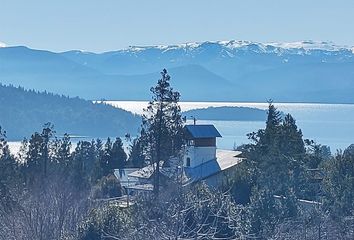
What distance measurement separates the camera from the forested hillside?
400 feet

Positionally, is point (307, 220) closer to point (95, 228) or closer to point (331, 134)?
point (95, 228)

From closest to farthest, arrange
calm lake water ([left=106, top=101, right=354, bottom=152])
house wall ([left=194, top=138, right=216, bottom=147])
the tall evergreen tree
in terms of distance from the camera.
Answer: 1. the tall evergreen tree
2. house wall ([left=194, top=138, right=216, bottom=147])
3. calm lake water ([left=106, top=101, right=354, bottom=152])

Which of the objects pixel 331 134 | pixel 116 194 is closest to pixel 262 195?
pixel 116 194

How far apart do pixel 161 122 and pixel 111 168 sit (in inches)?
515

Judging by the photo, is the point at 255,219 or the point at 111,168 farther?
the point at 111,168

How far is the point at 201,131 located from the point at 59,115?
328 ft

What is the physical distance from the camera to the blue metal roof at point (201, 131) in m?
31.8

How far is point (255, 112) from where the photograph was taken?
5571 inches

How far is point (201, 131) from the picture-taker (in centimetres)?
3222

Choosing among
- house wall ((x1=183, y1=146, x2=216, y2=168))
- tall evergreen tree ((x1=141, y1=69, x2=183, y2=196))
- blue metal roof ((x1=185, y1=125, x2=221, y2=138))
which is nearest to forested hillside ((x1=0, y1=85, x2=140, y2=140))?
blue metal roof ((x1=185, y1=125, x2=221, y2=138))

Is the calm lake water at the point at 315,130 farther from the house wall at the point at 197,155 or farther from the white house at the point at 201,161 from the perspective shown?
the house wall at the point at 197,155

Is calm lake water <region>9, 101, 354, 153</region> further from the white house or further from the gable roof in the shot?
the gable roof

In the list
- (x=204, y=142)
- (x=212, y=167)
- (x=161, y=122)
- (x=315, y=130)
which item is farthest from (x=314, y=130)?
(x=161, y=122)

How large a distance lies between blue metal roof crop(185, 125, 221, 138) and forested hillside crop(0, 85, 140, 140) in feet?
275
